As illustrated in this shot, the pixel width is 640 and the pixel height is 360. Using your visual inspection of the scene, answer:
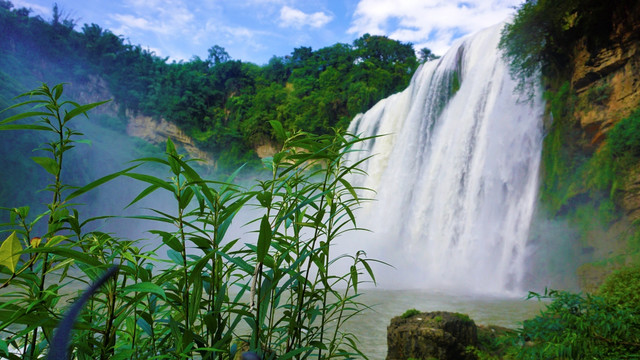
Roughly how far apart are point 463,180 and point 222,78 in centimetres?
1913

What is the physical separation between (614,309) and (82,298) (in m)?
2.02

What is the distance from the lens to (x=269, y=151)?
68.5 ft

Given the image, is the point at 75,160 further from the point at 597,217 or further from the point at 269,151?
the point at 597,217

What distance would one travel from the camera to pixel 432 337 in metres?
2.96

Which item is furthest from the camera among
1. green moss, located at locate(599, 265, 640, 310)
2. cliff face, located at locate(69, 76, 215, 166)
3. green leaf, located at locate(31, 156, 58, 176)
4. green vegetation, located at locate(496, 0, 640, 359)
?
cliff face, located at locate(69, 76, 215, 166)

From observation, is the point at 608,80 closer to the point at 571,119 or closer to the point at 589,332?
the point at 571,119

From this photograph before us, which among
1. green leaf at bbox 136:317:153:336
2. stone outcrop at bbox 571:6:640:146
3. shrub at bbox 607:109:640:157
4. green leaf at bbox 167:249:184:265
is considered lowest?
green leaf at bbox 136:317:153:336

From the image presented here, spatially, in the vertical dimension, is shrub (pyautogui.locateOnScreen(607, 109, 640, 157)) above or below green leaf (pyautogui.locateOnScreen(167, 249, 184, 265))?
above

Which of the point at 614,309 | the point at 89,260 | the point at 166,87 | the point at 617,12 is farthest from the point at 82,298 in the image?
the point at 166,87

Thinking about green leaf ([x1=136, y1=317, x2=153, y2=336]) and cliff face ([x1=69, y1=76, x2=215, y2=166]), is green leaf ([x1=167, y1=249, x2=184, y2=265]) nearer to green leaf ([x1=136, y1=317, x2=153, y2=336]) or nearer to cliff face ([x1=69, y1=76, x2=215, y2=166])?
green leaf ([x1=136, y1=317, x2=153, y2=336])

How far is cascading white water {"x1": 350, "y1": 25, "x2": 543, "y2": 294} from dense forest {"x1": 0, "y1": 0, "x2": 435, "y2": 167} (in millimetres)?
8516

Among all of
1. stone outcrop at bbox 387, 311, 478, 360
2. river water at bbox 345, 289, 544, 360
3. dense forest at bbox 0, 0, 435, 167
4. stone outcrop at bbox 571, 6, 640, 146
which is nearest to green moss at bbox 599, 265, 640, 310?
river water at bbox 345, 289, 544, 360

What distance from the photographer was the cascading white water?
7469 millimetres

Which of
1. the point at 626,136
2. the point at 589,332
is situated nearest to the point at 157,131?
the point at 626,136
